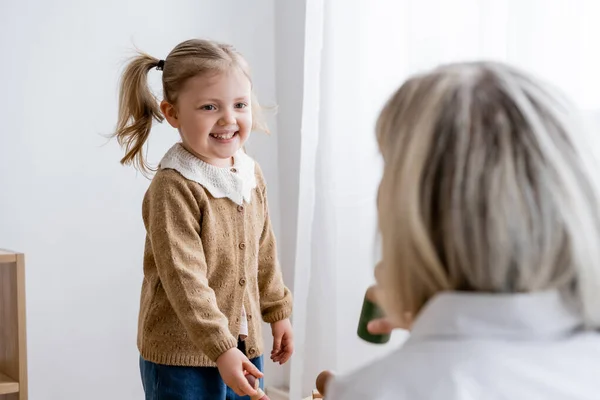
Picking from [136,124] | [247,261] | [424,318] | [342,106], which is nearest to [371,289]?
[424,318]

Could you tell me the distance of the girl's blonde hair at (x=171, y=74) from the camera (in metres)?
1.40

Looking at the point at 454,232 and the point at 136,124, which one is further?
the point at 136,124

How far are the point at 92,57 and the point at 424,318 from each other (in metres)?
1.64

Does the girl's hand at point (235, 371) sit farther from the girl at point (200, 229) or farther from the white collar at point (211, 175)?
the white collar at point (211, 175)

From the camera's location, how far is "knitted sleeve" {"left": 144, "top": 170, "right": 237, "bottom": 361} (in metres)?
1.25

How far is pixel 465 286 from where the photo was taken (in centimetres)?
65

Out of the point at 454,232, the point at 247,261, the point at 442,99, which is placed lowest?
the point at 247,261

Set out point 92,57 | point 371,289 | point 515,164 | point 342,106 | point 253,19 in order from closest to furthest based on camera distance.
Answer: point 515,164 < point 371,289 < point 342,106 < point 92,57 < point 253,19

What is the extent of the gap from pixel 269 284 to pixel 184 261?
28 centimetres

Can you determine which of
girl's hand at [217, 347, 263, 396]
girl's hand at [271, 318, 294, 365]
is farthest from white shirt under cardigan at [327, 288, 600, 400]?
girl's hand at [271, 318, 294, 365]

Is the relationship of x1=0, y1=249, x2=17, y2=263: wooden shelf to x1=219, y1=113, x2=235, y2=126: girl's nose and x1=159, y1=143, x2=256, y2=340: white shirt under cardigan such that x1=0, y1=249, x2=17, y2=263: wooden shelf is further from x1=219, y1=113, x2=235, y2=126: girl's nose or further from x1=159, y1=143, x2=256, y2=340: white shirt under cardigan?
x1=219, y1=113, x2=235, y2=126: girl's nose

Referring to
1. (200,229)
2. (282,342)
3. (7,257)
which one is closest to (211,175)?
(200,229)

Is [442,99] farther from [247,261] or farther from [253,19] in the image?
[253,19]

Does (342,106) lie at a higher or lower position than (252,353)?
higher
